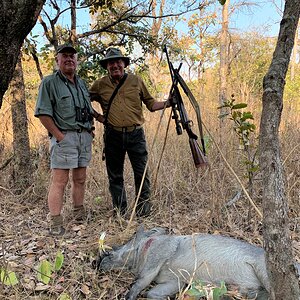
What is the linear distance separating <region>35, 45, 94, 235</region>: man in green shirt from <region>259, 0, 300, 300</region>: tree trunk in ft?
7.46

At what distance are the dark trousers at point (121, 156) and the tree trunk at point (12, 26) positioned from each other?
7.51 feet

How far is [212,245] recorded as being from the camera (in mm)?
2613

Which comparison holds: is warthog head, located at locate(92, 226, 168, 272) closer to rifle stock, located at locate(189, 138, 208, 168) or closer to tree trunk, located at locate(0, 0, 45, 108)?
rifle stock, located at locate(189, 138, 208, 168)

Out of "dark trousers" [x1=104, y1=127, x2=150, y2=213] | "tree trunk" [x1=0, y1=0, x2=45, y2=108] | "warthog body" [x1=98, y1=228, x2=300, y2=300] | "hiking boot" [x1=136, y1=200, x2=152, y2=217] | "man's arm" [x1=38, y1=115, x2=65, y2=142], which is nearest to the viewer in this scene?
"tree trunk" [x1=0, y1=0, x2=45, y2=108]

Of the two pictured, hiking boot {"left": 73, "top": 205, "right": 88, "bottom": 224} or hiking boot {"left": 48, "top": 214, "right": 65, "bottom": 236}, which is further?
hiking boot {"left": 73, "top": 205, "right": 88, "bottom": 224}

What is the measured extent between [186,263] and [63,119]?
189cm

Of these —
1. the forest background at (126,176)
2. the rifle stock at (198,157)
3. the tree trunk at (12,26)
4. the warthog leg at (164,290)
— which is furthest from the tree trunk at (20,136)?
the tree trunk at (12,26)

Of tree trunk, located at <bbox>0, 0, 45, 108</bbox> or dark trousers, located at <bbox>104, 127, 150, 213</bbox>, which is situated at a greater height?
tree trunk, located at <bbox>0, 0, 45, 108</bbox>

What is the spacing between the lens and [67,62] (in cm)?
371

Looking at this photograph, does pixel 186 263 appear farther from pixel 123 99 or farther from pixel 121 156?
pixel 123 99

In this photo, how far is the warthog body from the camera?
2363mm

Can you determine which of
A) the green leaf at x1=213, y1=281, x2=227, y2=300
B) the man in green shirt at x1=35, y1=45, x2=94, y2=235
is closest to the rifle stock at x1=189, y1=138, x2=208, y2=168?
the man in green shirt at x1=35, y1=45, x2=94, y2=235

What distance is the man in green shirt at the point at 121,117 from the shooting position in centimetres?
398

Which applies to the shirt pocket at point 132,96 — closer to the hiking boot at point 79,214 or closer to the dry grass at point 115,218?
the dry grass at point 115,218
